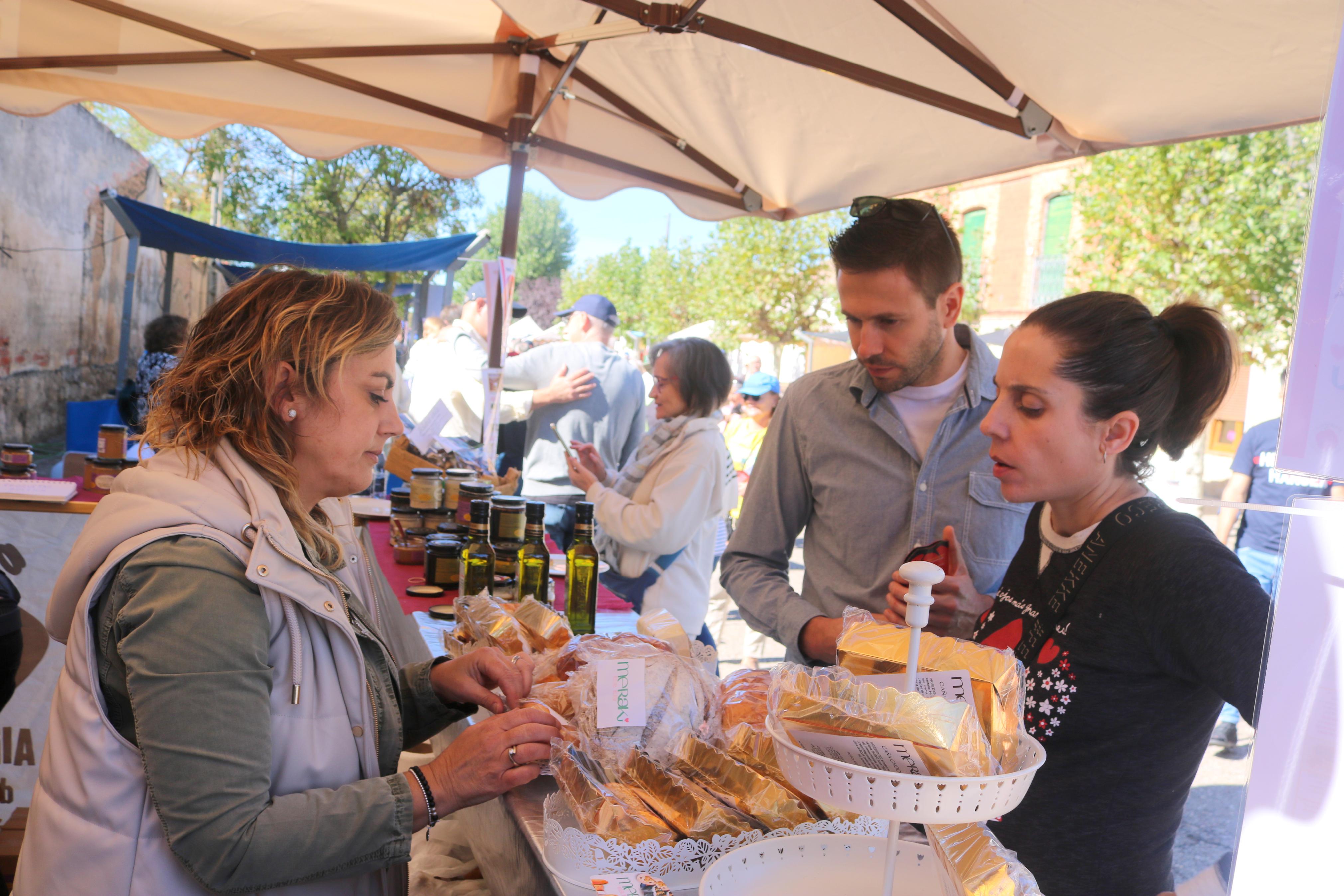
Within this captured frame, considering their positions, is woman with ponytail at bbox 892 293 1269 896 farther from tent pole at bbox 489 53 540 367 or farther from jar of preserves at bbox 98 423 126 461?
jar of preserves at bbox 98 423 126 461

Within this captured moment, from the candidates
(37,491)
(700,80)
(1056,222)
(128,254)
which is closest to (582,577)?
(700,80)

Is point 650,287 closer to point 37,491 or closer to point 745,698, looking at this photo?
point 37,491

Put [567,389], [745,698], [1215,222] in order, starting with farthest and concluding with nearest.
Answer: [1215,222] < [567,389] < [745,698]

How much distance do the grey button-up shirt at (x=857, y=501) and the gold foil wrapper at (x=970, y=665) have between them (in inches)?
41.6

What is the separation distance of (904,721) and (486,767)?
2.47 feet

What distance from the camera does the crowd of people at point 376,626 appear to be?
1202 millimetres

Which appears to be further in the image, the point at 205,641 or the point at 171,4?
the point at 171,4

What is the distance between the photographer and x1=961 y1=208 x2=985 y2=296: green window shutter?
28.1 metres

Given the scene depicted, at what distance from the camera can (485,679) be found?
1.65 m

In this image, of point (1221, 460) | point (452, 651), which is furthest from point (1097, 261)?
point (452, 651)

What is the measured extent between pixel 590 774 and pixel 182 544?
65 centimetres

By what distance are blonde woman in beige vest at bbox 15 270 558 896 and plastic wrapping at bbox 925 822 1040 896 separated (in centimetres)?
64

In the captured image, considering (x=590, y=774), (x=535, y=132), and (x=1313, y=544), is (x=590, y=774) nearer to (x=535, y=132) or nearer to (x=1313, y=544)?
(x=1313, y=544)

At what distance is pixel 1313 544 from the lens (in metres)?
0.54
